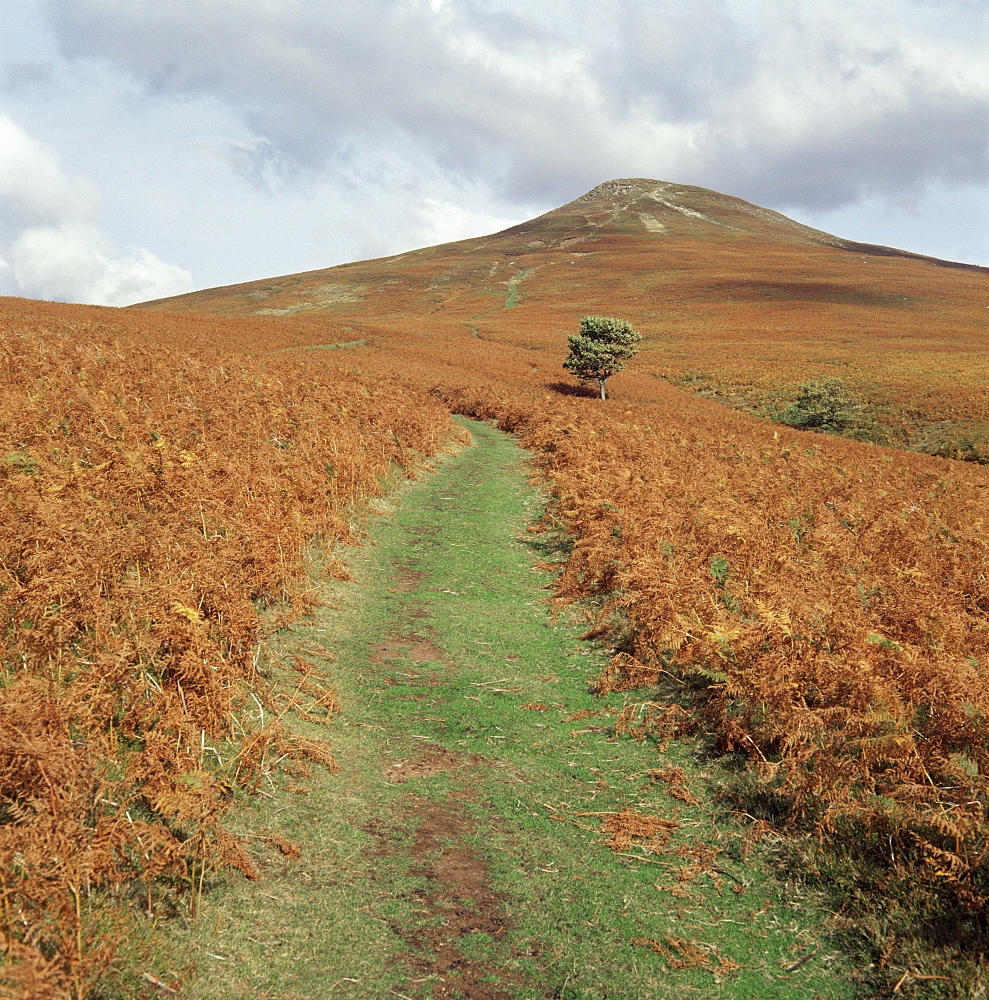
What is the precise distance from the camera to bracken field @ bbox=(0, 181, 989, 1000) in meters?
3.93

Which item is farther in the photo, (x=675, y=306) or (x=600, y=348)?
(x=675, y=306)

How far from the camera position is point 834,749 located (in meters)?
5.61

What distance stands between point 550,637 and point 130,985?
6252 millimetres

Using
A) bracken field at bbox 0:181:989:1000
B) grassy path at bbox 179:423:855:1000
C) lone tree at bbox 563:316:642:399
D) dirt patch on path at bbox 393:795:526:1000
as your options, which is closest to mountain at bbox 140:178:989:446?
lone tree at bbox 563:316:642:399

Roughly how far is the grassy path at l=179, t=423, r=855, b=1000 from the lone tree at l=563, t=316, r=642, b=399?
3282 cm

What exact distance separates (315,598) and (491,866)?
4820 mm

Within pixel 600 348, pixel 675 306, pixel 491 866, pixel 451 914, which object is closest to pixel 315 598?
pixel 491 866

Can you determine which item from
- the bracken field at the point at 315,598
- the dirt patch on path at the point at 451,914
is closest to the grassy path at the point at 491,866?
the dirt patch on path at the point at 451,914

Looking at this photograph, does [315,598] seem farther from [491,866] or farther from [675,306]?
[675,306]

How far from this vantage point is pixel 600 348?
38469 millimetres

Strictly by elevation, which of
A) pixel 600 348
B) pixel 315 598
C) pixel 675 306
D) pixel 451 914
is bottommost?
pixel 451 914

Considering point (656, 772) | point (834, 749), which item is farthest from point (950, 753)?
point (656, 772)

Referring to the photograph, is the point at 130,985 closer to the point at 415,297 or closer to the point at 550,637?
the point at 550,637

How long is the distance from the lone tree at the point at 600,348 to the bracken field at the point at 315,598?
14.7 meters
